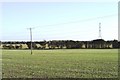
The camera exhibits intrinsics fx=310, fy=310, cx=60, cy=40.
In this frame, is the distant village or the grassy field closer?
the grassy field

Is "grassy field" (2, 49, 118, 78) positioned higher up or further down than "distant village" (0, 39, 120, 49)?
further down

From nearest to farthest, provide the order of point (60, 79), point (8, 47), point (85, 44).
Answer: point (60, 79), point (8, 47), point (85, 44)

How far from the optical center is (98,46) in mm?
178000

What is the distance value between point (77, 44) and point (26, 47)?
3283 cm

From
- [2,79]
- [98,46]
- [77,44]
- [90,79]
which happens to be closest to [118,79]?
[90,79]

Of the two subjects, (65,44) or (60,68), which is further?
(65,44)

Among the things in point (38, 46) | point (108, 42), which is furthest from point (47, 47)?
point (108, 42)

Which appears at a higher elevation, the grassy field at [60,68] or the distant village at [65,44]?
the distant village at [65,44]

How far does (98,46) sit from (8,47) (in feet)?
169

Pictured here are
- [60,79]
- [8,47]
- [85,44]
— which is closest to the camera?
[60,79]

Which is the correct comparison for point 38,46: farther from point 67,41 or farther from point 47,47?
point 67,41

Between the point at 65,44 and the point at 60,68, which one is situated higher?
the point at 65,44

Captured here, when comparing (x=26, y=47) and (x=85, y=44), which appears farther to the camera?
(x=85, y=44)

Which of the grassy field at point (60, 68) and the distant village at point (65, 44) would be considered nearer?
the grassy field at point (60, 68)
